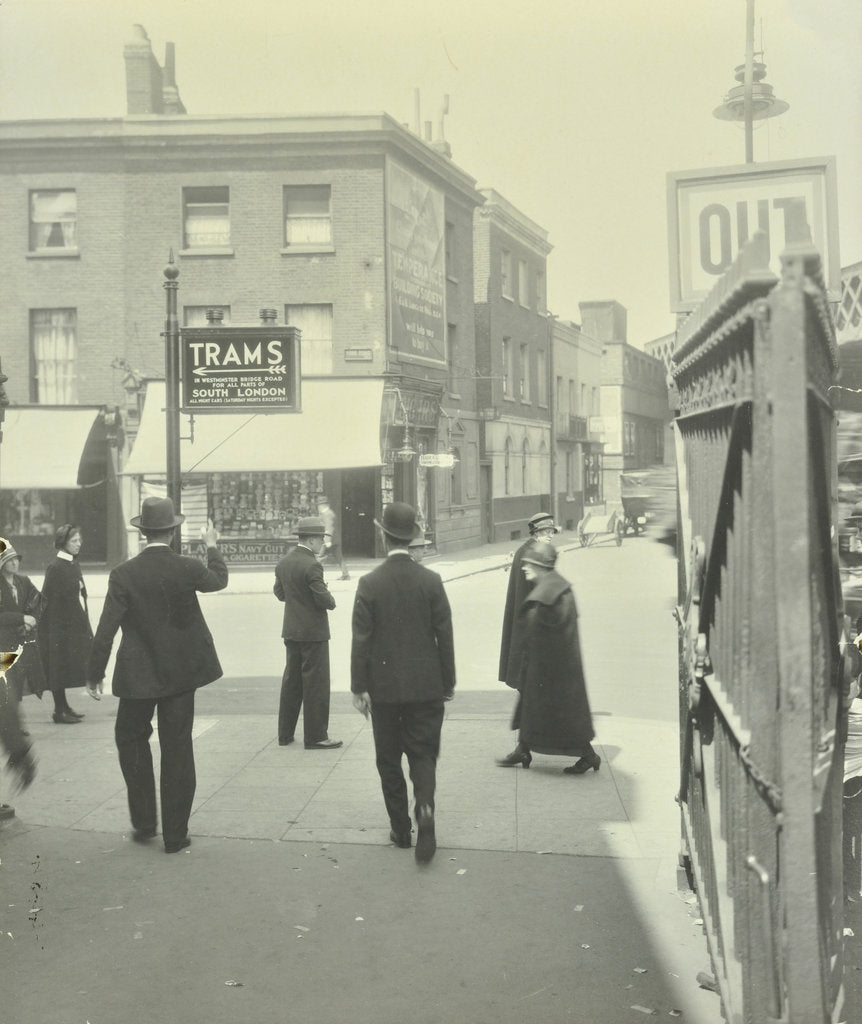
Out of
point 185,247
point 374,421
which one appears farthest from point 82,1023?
point 185,247

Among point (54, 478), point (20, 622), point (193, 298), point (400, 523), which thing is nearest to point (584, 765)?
point (400, 523)

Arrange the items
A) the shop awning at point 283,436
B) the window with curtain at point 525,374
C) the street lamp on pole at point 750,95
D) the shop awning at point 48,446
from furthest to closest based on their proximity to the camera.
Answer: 1. the window with curtain at point 525,374
2. the shop awning at point 48,446
3. the shop awning at point 283,436
4. the street lamp on pole at point 750,95

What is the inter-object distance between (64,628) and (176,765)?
3781 millimetres

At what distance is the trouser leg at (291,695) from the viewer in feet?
25.7

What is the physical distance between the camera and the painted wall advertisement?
24.3m

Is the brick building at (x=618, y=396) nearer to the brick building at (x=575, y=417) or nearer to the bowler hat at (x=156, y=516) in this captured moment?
the brick building at (x=575, y=417)

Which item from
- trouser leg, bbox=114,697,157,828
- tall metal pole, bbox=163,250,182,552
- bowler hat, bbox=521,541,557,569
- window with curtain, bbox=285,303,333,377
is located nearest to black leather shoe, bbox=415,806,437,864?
trouser leg, bbox=114,697,157,828

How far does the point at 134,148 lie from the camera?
75.6 ft

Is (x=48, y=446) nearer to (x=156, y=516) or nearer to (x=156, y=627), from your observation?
(x=156, y=516)

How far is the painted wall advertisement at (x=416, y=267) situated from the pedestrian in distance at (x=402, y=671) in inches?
748

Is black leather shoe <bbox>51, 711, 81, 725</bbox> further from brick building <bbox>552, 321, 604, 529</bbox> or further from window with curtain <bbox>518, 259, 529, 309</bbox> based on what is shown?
brick building <bbox>552, 321, 604, 529</bbox>

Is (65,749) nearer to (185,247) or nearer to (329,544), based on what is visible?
(329,544)

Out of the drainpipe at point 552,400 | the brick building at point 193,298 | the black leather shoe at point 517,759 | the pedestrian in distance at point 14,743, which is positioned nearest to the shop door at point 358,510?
the brick building at point 193,298

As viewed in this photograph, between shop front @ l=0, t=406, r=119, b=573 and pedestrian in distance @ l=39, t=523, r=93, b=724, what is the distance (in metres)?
14.6
